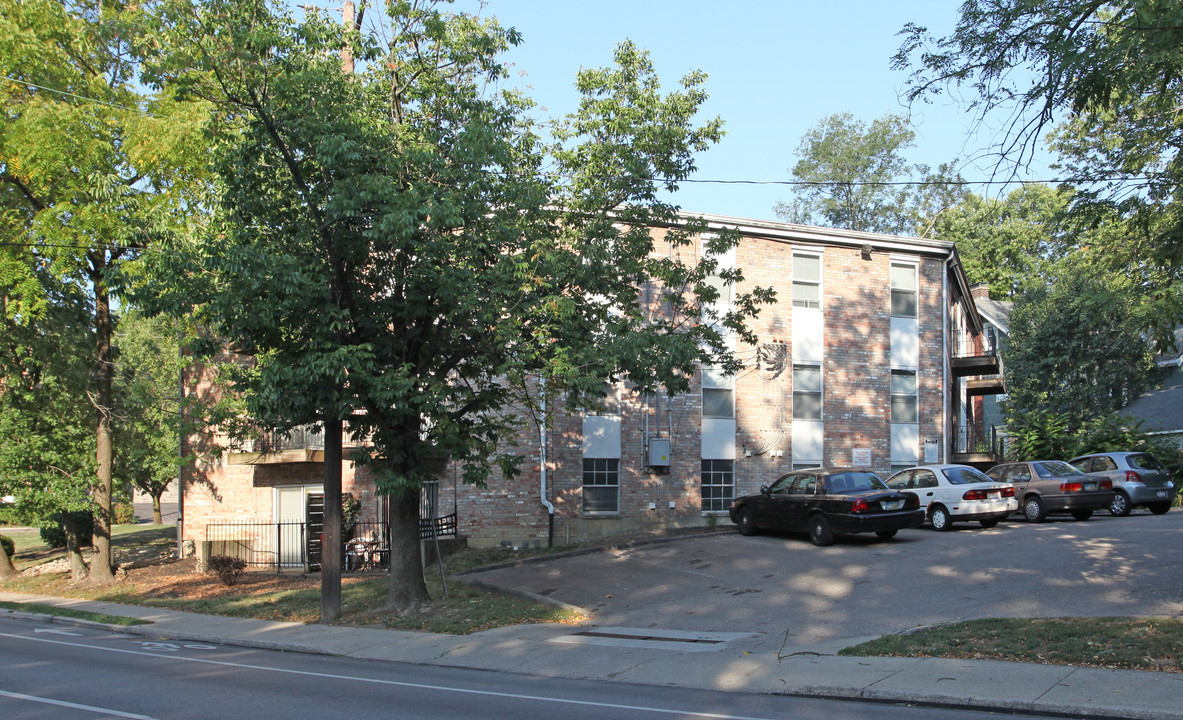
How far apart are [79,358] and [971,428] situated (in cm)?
2953

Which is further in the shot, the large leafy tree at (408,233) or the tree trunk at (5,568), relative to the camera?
the tree trunk at (5,568)

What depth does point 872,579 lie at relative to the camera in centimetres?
1516

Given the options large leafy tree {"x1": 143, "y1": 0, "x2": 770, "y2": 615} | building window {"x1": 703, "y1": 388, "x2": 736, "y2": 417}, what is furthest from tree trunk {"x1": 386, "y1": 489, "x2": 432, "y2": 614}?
building window {"x1": 703, "y1": 388, "x2": 736, "y2": 417}

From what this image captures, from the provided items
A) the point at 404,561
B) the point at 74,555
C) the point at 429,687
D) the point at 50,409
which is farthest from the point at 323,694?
the point at 50,409

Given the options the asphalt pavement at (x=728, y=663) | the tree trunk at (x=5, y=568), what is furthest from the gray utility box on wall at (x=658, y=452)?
the tree trunk at (x=5, y=568)

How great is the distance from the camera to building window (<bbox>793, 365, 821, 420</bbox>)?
25969 millimetres

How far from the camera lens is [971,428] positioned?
3341 cm

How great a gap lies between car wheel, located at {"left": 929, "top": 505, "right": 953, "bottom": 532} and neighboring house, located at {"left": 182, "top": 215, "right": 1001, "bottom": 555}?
5178 mm

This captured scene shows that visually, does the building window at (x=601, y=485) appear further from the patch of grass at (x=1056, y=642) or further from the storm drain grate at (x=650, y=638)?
the patch of grass at (x=1056, y=642)

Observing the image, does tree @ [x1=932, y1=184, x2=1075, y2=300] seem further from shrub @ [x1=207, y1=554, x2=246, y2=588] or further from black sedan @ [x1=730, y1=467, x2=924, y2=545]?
shrub @ [x1=207, y1=554, x2=246, y2=588]

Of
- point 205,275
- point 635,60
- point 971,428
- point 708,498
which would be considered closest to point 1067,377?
point 971,428

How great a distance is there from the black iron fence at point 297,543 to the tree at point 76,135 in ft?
14.0

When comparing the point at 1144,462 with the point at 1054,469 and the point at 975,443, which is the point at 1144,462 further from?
the point at 975,443

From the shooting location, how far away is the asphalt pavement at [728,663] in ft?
27.0
